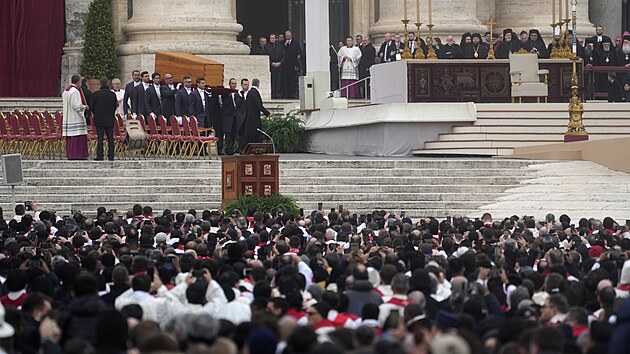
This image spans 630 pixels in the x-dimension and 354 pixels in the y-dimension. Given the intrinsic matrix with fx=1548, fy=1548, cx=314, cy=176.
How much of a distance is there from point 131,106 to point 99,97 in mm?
3580

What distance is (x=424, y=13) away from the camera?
120 feet

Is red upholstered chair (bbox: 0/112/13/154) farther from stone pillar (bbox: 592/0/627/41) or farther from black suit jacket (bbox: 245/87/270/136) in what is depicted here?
stone pillar (bbox: 592/0/627/41)

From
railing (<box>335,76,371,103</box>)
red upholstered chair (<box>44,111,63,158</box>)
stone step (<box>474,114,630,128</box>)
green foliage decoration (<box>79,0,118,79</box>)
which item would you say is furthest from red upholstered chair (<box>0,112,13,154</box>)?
stone step (<box>474,114,630,128</box>)

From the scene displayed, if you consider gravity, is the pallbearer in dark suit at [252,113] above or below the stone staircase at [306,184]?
above

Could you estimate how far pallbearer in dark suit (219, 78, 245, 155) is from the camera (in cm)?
2886

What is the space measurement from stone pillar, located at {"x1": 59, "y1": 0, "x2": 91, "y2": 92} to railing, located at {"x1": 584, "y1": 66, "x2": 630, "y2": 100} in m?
11.2

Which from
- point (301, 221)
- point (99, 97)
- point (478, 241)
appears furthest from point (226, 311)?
point (99, 97)

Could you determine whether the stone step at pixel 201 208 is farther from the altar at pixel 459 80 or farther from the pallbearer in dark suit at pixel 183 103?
the altar at pixel 459 80

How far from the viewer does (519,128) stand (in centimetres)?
2988

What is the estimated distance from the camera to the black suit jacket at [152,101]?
2955cm

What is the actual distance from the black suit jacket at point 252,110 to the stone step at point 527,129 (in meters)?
3.88

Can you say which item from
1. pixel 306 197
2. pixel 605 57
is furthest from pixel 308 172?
pixel 605 57

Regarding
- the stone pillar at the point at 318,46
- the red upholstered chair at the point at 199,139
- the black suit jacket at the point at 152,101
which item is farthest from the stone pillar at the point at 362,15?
the red upholstered chair at the point at 199,139

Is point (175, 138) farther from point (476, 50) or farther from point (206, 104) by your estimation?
point (476, 50)
